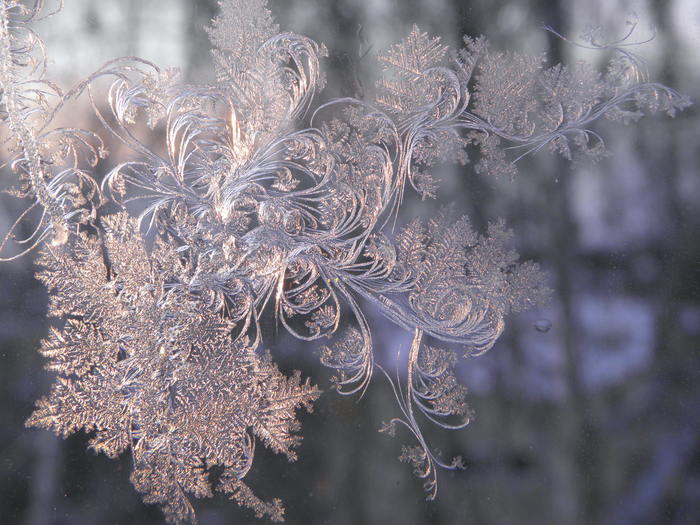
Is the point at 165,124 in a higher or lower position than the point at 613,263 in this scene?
higher

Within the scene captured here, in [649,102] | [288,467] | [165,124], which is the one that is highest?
[649,102]

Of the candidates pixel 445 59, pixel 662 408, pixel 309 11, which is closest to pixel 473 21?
pixel 445 59

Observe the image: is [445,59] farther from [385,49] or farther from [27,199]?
[27,199]

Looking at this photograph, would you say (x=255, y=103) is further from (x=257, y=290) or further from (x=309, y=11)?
(x=257, y=290)

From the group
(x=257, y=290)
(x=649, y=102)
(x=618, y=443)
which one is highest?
(x=649, y=102)

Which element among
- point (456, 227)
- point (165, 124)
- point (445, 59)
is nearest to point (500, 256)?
point (456, 227)

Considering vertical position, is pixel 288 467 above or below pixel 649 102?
below
